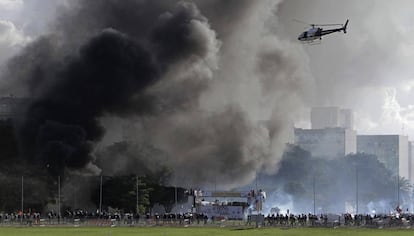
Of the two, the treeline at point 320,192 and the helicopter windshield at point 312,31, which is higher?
the helicopter windshield at point 312,31

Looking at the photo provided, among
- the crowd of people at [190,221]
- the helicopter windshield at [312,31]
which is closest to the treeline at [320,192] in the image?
the helicopter windshield at [312,31]

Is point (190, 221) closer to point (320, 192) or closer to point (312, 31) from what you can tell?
point (312, 31)

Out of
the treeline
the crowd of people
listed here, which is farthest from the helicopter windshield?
the treeline

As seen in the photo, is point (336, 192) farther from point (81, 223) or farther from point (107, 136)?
point (81, 223)

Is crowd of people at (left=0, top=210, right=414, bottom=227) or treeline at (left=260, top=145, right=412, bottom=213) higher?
treeline at (left=260, top=145, right=412, bottom=213)

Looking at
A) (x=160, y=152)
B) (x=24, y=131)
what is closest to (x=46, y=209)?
(x=24, y=131)

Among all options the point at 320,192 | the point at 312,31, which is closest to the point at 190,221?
the point at 312,31

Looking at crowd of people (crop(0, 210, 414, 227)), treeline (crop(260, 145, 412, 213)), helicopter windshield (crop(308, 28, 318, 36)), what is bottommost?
crowd of people (crop(0, 210, 414, 227))

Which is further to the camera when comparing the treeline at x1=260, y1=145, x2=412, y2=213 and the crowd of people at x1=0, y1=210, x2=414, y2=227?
the treeline at x1=260, y1=145, x2=412, y2=213

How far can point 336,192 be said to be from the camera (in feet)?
630

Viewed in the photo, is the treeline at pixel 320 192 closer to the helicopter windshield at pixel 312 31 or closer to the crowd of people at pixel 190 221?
the helicopter windshield at pixel 312 31

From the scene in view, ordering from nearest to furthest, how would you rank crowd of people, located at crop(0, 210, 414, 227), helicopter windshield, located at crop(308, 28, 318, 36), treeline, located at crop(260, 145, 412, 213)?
1. crowd of people, located at crop(0, 210, 414, 227)
2. helicopter windshield, located at crop(308, 28, 318, 36)
3. treeline, located at crop(260, 145, 412, 213)

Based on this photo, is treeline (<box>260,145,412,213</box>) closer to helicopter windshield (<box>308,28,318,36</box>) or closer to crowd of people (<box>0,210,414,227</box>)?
helicopter windshield (<box>308,28,318,36</box>)

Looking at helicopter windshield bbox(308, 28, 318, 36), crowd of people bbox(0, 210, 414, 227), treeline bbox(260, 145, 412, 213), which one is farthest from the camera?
treeline bbox(260, 145, 412, 213)
